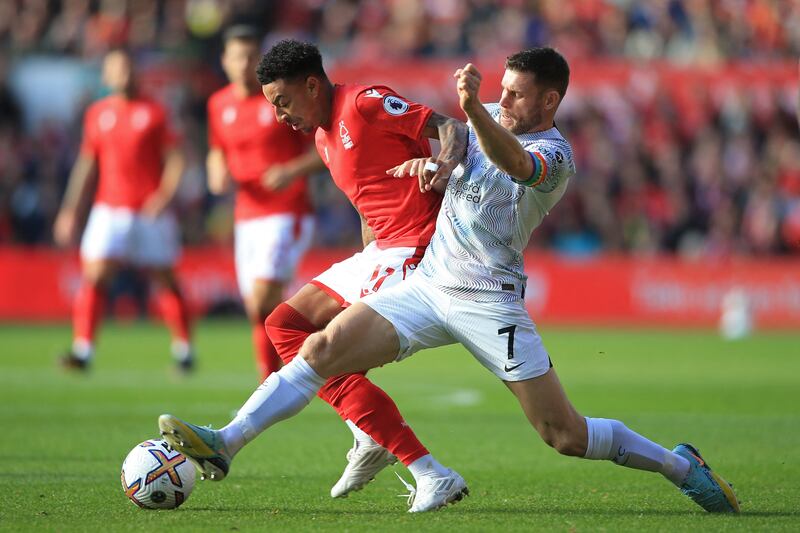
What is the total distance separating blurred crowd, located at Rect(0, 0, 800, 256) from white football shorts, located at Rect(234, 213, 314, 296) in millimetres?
A: 11661

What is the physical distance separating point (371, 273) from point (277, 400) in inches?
35.7

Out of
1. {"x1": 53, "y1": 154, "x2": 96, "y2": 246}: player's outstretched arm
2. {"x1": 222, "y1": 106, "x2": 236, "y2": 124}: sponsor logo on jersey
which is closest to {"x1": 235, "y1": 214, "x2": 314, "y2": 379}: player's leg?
{"x1": 222, "y1": 106, "x2": 236, "y2": 124}: sponsor logo on jersey

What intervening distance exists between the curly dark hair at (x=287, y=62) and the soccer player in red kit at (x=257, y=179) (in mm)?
4418

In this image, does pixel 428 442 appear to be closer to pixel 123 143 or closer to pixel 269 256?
pixel 269 256

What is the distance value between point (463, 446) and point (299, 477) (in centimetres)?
170

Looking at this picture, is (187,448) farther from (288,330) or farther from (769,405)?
(769,405)

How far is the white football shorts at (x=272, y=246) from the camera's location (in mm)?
10508

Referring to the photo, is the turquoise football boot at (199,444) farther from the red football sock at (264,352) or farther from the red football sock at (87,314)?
the red football sock at (87,314)

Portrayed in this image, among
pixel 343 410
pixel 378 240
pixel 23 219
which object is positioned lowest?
pixel 23 219

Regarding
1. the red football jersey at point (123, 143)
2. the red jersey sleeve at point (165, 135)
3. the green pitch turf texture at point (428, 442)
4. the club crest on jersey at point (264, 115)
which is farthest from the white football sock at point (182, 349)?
the club crest on jersey at point (264, 115)

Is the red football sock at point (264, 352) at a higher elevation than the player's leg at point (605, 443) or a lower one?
lower

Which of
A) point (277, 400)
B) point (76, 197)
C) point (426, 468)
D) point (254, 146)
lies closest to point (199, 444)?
point (277, 400)

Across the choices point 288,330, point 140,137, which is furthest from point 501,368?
point 140,137

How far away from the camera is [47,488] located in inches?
253
